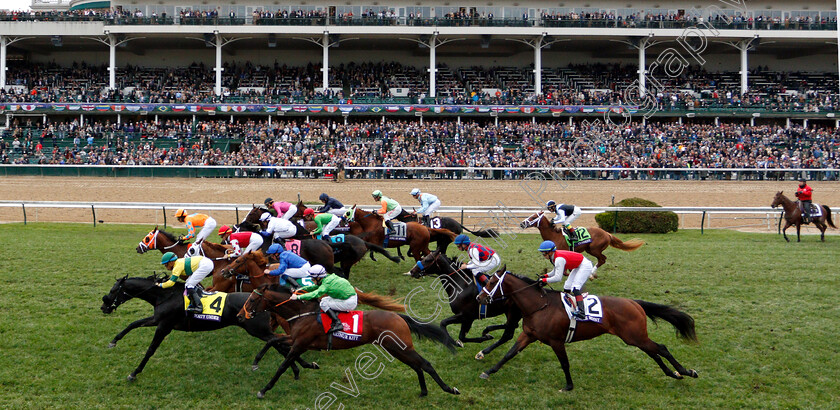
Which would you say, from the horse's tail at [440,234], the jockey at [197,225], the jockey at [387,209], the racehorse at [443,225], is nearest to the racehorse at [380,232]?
the horse's tail at [440,234]

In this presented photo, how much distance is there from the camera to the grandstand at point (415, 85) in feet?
86.4

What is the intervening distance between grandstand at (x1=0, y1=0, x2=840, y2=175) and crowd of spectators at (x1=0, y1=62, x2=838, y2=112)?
12cm

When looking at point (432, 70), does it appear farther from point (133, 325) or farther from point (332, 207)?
point (133, 325)

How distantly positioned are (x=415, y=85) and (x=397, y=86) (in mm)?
994

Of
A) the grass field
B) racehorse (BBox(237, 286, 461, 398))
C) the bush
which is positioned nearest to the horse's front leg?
Answer: the grass field

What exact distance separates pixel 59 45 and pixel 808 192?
34501 mm

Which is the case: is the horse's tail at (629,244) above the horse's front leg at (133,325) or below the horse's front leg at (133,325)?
above

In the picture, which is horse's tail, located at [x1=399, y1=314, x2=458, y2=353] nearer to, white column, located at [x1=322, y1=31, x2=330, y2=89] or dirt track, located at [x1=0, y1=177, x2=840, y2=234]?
dirt track, located at [x1=0, y1=177, x2=840, y2=234]

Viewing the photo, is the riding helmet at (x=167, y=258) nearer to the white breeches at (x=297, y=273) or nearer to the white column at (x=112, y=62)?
the white breeches at (x=297, y=273)

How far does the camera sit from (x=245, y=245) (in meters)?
8.55

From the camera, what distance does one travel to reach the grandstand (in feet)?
86.4

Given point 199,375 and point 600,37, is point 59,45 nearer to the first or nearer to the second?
point 600,37

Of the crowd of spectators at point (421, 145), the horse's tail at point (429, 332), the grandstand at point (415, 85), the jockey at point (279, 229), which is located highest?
the grandstand at point (415, 85)

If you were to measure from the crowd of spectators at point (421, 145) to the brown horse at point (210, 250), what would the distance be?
1485cm
